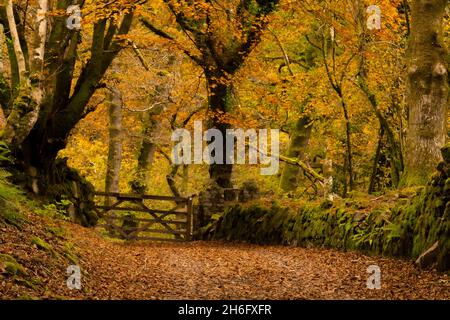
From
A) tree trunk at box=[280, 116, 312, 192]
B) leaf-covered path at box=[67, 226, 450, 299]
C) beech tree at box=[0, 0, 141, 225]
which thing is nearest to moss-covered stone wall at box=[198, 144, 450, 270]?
leaf-covered path at box=[67, 226, 450, 299]

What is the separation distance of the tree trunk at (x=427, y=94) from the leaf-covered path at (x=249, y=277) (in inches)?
93.2

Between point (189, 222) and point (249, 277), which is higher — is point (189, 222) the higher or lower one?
the lower one

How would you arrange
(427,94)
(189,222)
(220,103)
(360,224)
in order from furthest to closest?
(189,222), (220,103), (360,224), (427,94)

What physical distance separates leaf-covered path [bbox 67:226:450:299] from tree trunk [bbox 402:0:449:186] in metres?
2.37

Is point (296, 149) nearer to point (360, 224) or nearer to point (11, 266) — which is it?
point (360, 224)

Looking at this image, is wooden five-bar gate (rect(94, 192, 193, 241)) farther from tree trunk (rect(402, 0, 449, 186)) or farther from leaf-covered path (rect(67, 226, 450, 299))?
tree trunk (rect(402, 0, 449, 186))

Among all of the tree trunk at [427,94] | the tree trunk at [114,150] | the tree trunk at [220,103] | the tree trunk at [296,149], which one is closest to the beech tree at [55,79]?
the tree trunk at [220,103]

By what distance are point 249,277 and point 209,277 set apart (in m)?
0.62

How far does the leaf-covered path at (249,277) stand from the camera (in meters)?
6.72

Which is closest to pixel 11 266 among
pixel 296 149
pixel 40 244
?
pixel 40 244

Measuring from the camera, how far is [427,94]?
34.9 feet

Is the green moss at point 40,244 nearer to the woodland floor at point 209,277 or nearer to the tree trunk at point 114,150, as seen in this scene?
the woodland floor at point 209,277
